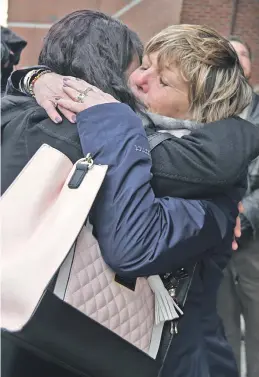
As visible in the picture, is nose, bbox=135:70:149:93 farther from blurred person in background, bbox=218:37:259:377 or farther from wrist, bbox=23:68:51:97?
blurred person in background, bbox=218:37:259:377

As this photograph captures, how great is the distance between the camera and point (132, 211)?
1361 millimetres

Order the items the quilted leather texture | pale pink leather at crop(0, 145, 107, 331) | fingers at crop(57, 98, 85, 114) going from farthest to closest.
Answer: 1. fingers at crop(57, 98, 85, 114)
2. the quilted leather texture
3. pale pink leather at crop(0, 145, 107, 331)

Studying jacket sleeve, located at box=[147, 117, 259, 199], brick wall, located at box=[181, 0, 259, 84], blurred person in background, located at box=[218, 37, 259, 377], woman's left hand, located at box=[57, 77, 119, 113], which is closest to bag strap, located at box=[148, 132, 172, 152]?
jacket sleeve, located at box=[147, 117, 259, 199]

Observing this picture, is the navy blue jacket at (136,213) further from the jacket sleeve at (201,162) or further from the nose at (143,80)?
the nose at (143,80)

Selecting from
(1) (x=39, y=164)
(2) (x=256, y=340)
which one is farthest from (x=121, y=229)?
(2) (x=256, y=340)

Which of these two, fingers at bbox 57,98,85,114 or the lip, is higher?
fingers at bbox 57,98,85,114

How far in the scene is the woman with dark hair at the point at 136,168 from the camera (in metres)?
1.38

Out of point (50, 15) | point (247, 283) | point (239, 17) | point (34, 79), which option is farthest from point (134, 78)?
point (239, 17)

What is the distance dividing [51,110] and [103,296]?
0.45 m

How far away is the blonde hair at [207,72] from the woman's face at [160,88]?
0.02 meters

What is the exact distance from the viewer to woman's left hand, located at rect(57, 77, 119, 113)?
1.46 m

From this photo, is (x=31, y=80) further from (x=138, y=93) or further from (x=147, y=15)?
(x=147, y=15)

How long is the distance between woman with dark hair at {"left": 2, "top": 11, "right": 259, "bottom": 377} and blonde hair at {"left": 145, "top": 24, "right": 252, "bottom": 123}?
0.07 metres

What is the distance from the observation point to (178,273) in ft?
5.18
